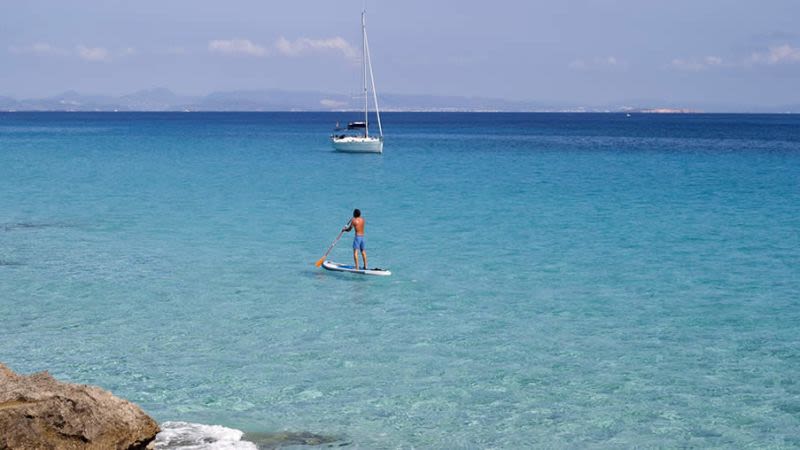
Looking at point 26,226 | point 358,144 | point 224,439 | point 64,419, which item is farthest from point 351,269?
point 358,144

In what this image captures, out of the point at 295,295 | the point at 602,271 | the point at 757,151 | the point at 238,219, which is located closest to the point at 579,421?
the point at 295,295

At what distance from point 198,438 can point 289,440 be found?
46.1 inches

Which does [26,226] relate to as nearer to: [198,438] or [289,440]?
[198,438]

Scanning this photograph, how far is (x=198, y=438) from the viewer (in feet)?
38.9

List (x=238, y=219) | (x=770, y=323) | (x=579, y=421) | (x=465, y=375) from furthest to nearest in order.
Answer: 1. (x=238, y=219)
2. (x=770, y=323)
3. (x=465, y=375)
4. (x=579, y=421)

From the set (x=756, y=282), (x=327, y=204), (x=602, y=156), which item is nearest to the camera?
(x=756, y=282)

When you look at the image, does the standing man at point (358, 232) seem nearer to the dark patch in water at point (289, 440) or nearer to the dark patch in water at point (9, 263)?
the dark patch in water at point (9, 263)

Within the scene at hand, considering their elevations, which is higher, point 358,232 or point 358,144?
point 358,144

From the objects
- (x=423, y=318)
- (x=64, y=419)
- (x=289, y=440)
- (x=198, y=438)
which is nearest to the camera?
(x=64, y=419)

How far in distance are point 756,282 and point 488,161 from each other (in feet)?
163

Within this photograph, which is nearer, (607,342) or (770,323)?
(607,342)

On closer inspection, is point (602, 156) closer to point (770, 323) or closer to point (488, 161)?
point (488, 161)

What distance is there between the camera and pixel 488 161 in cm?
7125

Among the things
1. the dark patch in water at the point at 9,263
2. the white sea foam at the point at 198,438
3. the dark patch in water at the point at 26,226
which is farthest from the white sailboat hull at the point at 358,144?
the white sea foam at the point at 198,438
